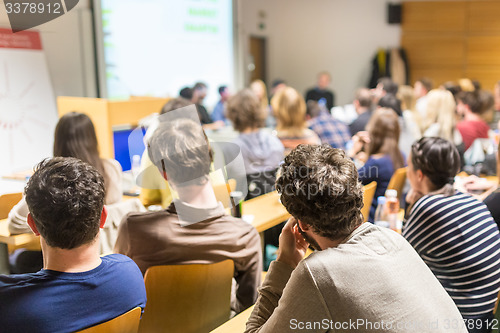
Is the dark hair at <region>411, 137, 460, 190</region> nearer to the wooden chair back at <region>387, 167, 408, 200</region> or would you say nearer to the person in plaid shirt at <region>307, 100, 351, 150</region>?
the wooden chair back at <region>387, 167, 408, 200</region>

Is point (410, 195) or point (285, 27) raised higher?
point (285, 27)

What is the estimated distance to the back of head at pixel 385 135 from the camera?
A: 339cm

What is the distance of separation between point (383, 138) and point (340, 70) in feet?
25.7

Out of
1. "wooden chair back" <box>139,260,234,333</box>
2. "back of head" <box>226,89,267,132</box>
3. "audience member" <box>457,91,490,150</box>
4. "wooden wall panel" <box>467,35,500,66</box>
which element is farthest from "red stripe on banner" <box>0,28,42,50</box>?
"wooden wall panel" <box>467,35,500,66</box>

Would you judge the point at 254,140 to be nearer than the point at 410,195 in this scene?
No

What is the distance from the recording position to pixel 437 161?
2295 mm

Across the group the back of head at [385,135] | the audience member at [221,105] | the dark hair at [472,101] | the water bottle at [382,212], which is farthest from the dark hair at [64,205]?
the audience member at [221,105]

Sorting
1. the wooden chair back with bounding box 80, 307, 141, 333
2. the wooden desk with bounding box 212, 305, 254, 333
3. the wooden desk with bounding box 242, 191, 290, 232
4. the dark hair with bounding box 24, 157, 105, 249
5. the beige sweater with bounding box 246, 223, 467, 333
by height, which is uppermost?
the dark hair with bounding box 24, 157, 105, 249

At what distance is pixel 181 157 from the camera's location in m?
2.00

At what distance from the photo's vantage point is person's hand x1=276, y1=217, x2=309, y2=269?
1.46 metres

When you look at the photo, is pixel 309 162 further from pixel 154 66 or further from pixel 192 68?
pixel 192 68

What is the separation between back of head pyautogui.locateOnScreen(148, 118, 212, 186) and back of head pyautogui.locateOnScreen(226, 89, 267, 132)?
1.67 meters

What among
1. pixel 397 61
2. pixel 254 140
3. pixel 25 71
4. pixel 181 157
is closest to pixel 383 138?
pixel 254 140

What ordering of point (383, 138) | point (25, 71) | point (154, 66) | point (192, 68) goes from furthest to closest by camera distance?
point (192, 68) < point (154, 66) < point (25, 71) < point (383, 138)
